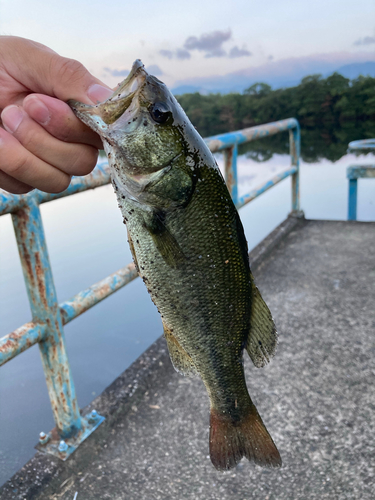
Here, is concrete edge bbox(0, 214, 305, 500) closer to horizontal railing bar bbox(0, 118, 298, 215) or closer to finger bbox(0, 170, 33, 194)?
horizontal railing bar bbox(0, 118, 298, 215)

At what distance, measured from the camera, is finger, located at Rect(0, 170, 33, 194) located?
121 centimetres

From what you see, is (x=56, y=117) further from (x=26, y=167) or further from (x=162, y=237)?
(x=162, y=237)

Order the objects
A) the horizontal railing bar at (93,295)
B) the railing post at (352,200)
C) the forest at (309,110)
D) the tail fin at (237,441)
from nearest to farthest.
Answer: the tail fin at (237,441) → the horizontal railing bar at (93,295) → the railing post at (352,200) → the forest at (309,110)

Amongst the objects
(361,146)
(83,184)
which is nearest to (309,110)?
(361,146)

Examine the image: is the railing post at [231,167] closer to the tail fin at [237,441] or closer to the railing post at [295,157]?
the railing post at [295,157]

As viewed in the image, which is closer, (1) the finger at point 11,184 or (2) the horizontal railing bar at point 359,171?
(1) the finger at point 11,184

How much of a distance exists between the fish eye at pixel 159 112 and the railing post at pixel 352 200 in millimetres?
4905

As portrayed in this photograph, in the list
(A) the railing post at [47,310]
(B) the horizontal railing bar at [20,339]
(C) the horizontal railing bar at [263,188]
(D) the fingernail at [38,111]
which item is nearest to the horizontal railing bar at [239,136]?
(C) the horizontal railing bar at [263,188]

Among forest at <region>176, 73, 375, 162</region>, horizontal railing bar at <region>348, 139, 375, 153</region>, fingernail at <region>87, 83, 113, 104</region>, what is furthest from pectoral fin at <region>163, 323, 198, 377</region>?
forest at <region>176, 73, 375, 162</region>

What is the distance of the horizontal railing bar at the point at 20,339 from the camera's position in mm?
1737

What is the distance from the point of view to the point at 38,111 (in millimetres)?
1052

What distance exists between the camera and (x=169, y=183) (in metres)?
1.15

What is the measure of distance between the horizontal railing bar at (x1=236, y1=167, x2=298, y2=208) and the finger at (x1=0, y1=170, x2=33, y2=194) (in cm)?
263

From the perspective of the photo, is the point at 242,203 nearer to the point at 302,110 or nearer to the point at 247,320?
the point at 247,320
